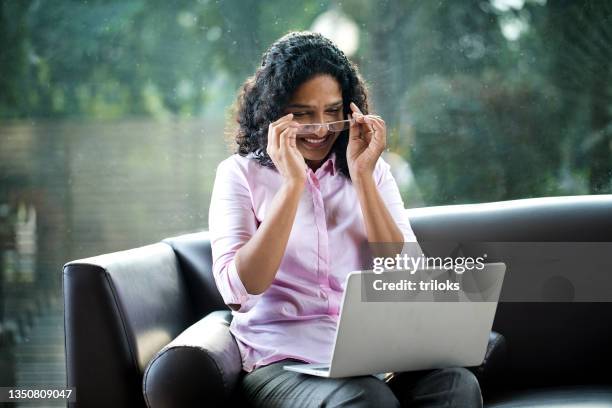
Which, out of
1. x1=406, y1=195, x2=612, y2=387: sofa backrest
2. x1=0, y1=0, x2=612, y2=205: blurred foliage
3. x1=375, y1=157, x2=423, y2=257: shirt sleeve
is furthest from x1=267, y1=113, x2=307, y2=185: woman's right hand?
x1=0, y1=0, x2=612, y2=205: blurred foliage

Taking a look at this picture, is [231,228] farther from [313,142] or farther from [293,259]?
[313,142]

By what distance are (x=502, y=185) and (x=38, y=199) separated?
160 cm

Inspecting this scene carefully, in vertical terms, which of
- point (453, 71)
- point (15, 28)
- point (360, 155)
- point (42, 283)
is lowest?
point (42, 283)

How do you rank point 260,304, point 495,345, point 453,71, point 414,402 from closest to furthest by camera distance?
point 414,402 < point 260,304 < point 495,345 < point 453,71

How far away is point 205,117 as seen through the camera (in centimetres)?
268

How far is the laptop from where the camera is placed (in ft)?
4.25

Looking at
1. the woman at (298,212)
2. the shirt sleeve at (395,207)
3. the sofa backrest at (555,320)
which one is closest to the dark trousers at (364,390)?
the woman at (298,212)

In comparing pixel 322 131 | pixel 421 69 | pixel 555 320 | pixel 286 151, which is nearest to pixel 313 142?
pixel 322 131

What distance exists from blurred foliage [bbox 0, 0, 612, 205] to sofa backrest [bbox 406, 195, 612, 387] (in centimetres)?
50

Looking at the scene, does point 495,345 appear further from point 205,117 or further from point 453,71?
point 205,117

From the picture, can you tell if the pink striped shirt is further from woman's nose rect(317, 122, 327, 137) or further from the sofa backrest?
the sofa backrest

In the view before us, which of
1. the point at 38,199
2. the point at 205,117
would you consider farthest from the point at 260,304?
the point at 38,199

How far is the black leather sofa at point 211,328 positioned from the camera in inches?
59.9

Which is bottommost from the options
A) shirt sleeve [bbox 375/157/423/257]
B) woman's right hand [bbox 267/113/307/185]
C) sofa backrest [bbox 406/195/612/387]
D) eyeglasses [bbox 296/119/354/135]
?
sofa backrest [bbox 406/195/612/387]
